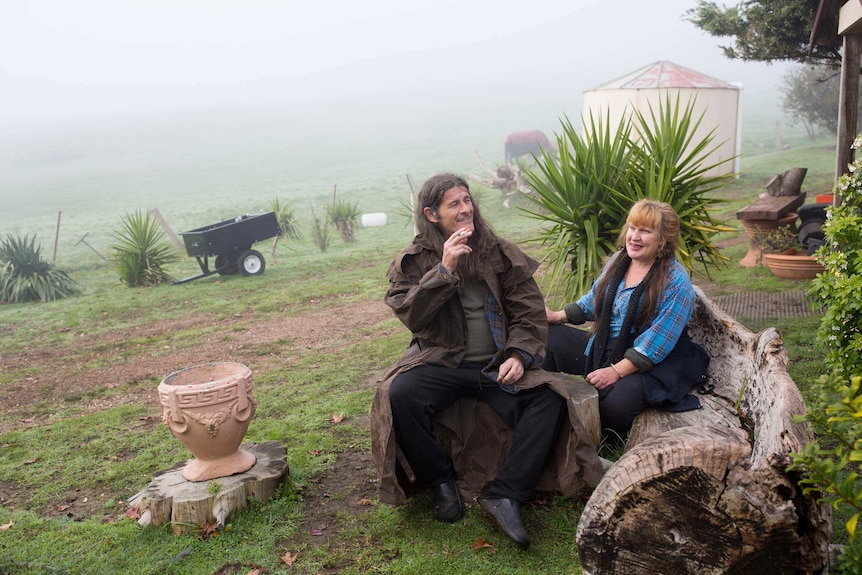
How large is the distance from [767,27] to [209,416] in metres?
9.32

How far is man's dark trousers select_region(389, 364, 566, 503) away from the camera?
127 inches

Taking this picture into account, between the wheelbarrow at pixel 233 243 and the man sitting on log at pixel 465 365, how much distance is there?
903cm

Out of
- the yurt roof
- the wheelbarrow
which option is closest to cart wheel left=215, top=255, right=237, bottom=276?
the wheelbarrow

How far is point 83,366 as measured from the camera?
24.6 ft

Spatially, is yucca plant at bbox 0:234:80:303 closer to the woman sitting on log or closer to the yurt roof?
the woman sitting on log

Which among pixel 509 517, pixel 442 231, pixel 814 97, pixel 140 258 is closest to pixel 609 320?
pixel 442 231

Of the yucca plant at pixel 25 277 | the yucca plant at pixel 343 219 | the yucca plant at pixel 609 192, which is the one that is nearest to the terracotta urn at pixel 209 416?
the yucca plant at pixel 609 192

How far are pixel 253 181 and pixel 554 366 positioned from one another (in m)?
41.8

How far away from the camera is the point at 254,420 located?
17.1 feet

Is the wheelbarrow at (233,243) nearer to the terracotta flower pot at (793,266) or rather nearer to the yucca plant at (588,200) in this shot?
the yucca plant at (588,200)

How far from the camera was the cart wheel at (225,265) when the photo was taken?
12.6 m

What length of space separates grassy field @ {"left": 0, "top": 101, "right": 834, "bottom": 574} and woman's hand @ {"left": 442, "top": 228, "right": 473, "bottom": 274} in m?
1.22

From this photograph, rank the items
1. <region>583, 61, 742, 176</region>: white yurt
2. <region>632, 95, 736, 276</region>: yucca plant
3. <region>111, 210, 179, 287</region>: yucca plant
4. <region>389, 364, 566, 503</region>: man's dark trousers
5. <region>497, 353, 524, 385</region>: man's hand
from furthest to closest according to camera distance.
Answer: <region>583, 61, 742, 176</region>: white yurt < <region>111, 210, 179, 287</region>: yucca plant < <region>632, 95, 736, 276</region>: yucca plant < <region>497, 353, 524, 385</region>: man's hand < <region>389, 364, 566, 503</region>: man's dark trousers

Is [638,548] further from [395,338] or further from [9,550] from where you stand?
[395,338]
